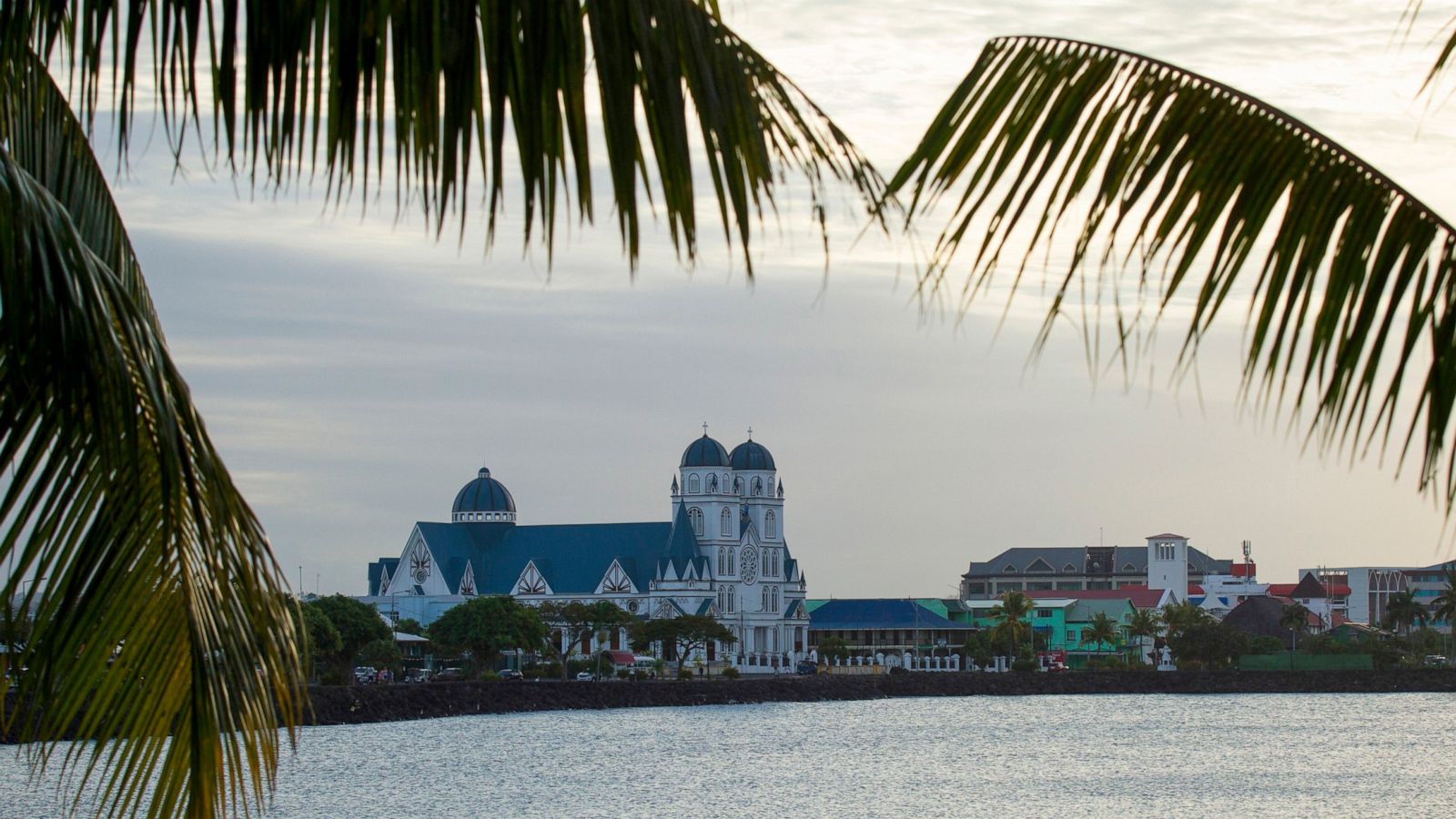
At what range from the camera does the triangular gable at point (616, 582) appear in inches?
5413

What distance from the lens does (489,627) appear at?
98.4 m

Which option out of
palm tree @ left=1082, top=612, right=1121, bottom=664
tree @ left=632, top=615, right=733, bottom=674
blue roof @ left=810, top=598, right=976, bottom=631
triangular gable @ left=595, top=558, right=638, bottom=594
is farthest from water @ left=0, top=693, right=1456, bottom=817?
blue roof @ left=810, top=598, right=976, bottom=631

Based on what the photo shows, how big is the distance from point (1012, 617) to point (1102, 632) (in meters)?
7.39

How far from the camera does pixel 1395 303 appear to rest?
10.2ft

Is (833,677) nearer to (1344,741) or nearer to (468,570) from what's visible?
(468,570)

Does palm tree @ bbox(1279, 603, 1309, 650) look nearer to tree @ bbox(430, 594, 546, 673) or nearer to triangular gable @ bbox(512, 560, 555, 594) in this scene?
tree @ bbox(430, 594, 546, 673)

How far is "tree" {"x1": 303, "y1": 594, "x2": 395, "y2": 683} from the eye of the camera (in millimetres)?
88125

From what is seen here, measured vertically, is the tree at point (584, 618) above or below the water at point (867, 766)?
above

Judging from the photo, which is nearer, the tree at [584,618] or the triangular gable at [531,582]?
the tree at [584,618]

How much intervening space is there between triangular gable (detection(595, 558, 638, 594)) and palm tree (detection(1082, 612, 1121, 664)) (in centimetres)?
3497

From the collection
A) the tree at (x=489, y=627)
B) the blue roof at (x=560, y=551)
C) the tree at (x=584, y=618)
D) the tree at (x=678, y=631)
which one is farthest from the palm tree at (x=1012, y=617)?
the tree at (x=489, y=627)

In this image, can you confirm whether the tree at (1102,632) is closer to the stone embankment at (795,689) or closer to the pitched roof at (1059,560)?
the stone embankment at (795,689)

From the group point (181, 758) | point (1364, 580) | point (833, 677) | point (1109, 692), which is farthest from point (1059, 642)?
point (181, 758)

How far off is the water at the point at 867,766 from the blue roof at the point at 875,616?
39.0 meters
